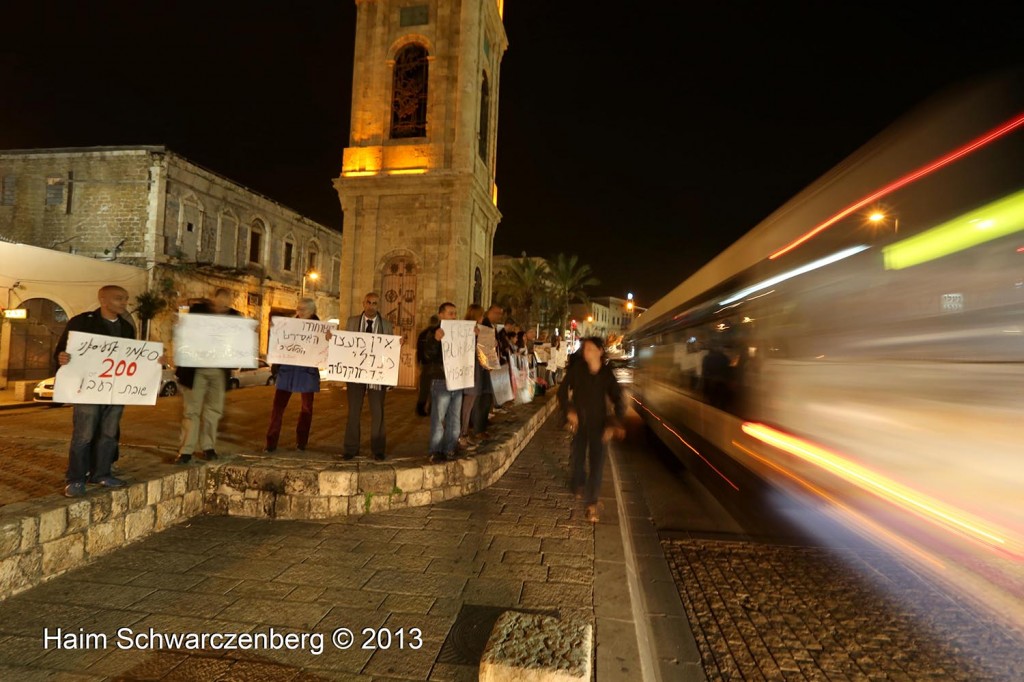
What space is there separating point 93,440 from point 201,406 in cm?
112

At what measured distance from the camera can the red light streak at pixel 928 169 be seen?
11.1 ft

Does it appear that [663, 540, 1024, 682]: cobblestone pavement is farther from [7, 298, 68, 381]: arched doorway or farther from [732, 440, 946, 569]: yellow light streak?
[7, 298, 68, 381]: arched doorway

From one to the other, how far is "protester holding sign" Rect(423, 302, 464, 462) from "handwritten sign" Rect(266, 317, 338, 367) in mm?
1225

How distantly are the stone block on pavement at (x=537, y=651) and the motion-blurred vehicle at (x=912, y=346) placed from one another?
2.67 m

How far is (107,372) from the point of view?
471 centimetres

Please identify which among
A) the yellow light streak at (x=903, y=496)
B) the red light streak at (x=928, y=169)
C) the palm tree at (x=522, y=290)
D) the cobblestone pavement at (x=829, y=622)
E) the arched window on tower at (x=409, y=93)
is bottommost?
the cobblestone pavement at (x=829, y=622)

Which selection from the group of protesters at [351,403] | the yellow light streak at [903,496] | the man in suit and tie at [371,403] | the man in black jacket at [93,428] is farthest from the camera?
the man in suit and tie at [371,403]

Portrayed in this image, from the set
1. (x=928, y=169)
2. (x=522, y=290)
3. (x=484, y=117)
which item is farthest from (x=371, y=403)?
(x=522, y=290)

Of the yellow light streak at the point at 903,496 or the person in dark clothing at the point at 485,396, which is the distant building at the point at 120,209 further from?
the yellow light streak at the point at 903,496

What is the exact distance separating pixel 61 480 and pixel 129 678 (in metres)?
3.20

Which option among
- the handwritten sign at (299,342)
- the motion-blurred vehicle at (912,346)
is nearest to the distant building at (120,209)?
the handwritten sign at (299,342)

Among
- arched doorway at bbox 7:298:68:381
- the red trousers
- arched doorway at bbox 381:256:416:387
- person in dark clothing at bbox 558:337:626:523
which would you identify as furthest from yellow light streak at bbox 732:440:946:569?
arched doorway at bbox 7:298:68:381

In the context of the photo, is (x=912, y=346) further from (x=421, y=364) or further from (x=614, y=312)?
(x=614, y=312)

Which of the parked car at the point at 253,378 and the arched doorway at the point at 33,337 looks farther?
the arched doorway at the point at 33,337
